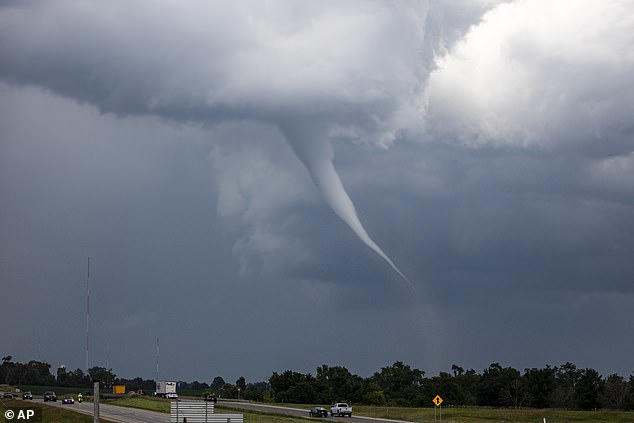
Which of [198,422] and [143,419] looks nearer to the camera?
[198,422]

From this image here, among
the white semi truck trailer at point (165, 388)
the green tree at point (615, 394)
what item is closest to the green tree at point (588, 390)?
the green tree at point (615, 394)

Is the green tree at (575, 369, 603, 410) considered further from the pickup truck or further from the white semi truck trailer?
the white semi truck trailer

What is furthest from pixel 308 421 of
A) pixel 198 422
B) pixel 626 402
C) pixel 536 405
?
pixel 536 405

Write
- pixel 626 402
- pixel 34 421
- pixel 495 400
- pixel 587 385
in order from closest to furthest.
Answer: pixel 34 421
pixel 626 402
pixel 587 385
pixel 495 400

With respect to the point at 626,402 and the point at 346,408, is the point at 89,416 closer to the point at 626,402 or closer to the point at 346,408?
the point at 346,408

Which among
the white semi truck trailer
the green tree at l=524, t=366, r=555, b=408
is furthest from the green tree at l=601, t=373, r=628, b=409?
the white semi truck trailer

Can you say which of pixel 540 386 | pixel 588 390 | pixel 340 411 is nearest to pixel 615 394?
pixel 588 390

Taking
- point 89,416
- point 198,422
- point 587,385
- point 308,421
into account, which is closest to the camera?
point 198,422

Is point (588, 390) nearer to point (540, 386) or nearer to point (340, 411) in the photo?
point (540, 386)

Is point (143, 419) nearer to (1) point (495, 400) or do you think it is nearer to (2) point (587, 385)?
(2) point (587, 385)

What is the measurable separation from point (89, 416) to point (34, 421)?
783cm

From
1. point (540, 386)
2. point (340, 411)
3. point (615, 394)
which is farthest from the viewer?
point (540, 386)

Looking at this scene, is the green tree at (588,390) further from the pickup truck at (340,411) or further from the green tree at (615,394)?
the pickup truck at (340,411)

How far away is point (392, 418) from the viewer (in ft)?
385
